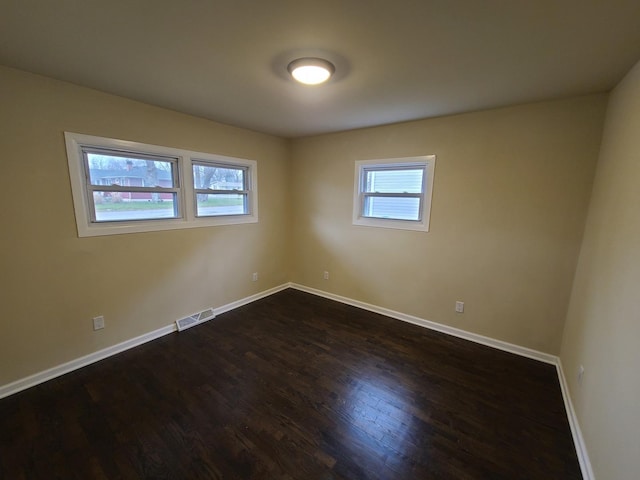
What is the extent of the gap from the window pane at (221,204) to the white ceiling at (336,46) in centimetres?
119

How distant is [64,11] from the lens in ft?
4.02

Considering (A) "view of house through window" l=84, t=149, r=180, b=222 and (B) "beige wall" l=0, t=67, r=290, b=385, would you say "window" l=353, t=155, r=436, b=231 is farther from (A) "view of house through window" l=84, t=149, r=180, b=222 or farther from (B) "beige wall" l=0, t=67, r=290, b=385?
(A) "view of house through window" l=84, t=149, r=180, b=222

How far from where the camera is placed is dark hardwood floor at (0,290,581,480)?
148cm

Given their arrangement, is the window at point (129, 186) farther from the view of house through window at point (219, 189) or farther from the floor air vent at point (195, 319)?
the floor air vent at point (195, 319)

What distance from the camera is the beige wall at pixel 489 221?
7.38 feet

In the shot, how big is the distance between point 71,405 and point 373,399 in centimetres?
224

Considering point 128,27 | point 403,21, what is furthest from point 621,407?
point 128,27

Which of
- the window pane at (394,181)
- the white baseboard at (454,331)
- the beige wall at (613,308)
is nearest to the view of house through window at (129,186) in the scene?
the window pane at (394,181)

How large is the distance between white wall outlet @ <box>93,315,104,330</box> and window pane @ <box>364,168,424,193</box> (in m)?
3.24

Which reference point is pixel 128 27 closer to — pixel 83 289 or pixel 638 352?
pixel 83 289

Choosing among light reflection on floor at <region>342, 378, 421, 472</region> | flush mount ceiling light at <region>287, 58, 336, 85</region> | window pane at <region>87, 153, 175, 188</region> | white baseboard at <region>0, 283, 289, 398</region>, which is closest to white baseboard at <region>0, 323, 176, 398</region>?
white baseboard at <region>0, 283, 289, 398</region>

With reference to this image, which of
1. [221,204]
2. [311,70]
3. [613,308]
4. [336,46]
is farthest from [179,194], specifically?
[613,308]

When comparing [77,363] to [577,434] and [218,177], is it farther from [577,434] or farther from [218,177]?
[577,434]

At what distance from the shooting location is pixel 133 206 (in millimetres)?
2586
